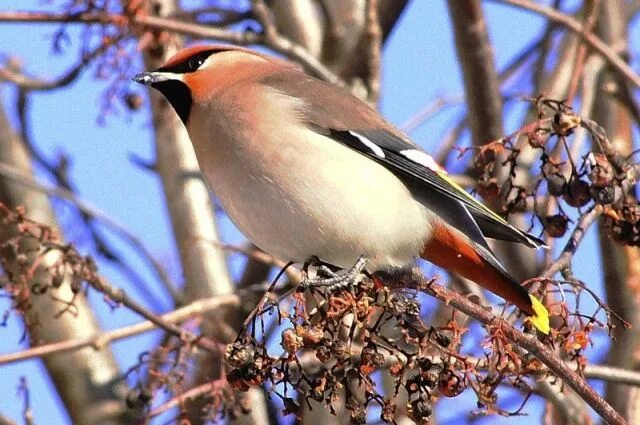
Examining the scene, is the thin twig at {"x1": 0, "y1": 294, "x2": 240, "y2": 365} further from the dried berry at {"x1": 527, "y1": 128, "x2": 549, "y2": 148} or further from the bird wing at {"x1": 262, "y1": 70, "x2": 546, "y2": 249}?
the dried berry at {"x1": 527, "y1": 128, "x2": 549, "y2": 148}

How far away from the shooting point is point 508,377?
2.66 m

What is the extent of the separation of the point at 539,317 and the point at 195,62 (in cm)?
139

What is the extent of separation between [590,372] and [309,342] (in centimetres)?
82

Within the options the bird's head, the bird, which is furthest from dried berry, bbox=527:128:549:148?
the bird's head

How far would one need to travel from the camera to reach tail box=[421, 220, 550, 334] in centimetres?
286

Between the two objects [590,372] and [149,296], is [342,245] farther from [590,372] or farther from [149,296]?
[149,296]

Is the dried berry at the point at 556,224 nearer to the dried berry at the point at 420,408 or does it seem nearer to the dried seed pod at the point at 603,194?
the dried seed pod at the point at 603,194

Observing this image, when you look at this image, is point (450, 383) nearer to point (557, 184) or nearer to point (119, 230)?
point (557, 184)

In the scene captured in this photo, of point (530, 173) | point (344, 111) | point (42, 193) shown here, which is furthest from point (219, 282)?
point (344, 111)

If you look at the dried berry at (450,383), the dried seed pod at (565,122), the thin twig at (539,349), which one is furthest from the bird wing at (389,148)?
the dried berry at (450,383)

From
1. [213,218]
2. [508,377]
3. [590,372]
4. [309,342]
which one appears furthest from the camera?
[213,218]

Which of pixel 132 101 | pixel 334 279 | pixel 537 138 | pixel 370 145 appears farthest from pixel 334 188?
pixel 132 101

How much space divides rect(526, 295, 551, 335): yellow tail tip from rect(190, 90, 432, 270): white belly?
1.45ft

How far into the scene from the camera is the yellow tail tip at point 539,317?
8.92ft
